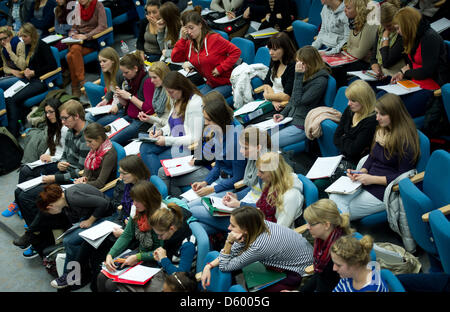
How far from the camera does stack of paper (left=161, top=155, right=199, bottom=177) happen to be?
484cm

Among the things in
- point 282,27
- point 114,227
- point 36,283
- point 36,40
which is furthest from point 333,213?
point 36,40

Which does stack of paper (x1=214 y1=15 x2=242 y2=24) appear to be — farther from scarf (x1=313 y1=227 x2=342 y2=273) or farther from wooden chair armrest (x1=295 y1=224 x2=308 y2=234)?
scarf (x1=313 y1=227 x2=342 y2=273)

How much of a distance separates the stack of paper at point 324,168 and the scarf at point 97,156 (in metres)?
1.84

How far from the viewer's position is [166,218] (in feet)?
12.5

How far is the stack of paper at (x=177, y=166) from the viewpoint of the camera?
4838 mm

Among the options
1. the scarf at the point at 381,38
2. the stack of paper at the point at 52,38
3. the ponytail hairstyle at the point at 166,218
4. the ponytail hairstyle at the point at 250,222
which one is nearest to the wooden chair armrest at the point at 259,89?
the scarf at the point at 381,38

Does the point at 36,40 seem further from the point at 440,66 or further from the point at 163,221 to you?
the point at 440,66

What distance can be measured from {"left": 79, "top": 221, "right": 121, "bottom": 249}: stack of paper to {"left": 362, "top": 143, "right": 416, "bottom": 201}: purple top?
1975 millimetres

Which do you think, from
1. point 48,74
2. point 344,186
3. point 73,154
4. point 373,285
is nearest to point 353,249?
point 373,285

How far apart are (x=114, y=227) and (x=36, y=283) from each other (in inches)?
39.2

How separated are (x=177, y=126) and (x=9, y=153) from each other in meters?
2.36

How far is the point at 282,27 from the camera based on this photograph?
6.42 meters

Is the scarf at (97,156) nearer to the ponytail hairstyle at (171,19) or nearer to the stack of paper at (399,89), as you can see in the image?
the ponytail hairstyle at (171,19)

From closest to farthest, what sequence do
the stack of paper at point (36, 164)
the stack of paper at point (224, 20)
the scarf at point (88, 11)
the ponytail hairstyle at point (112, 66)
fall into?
the stack of paper at point (36, 164) → the ponytail hairstyle at point (112, 66) → the stack of paper at point (224, 20) → the scarf at point (88, 11)
